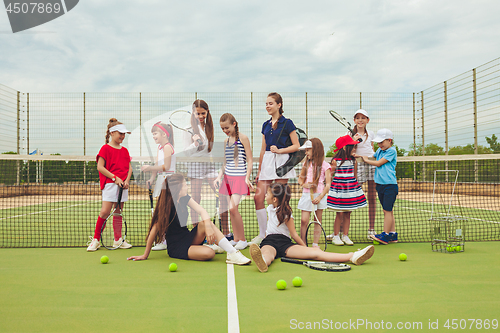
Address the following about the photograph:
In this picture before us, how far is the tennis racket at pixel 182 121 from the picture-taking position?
176 inches

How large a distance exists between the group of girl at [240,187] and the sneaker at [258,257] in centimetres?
15

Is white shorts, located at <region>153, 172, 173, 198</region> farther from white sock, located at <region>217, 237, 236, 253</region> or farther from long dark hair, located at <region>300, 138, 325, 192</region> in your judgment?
long dark hair, located at <region>300, 138, 325, 192</region>

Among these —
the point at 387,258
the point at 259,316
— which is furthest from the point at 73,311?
the point at 387,258

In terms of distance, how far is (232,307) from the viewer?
2367mm

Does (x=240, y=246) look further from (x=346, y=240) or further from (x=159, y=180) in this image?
(x=346, y=240)

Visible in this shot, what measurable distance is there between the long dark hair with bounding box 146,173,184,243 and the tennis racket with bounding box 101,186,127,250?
3.35ft

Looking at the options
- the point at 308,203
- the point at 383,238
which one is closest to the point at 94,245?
the point at 308,203

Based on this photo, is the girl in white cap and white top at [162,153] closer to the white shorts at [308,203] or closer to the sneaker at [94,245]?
the sneaker at [94,245]

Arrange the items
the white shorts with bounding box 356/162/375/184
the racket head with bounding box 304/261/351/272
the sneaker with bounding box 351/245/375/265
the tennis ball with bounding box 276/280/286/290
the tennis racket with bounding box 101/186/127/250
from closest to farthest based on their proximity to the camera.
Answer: the tennis ball with bounding box 276/280/286/290, the racket head with bounding box 304/261/351/272, the sneaker with bounding box 351/245/375/265, the tennis racket with bounding box 101/186/127/250, the white shorts with bounding box 356/162/375/184

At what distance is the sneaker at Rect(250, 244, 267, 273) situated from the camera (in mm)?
3123

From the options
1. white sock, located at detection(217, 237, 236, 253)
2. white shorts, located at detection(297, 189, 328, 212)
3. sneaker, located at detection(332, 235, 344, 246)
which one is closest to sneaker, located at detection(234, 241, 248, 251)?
white sock, located at detection(217, 237, 236, 253)

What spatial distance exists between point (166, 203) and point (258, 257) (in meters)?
1.17

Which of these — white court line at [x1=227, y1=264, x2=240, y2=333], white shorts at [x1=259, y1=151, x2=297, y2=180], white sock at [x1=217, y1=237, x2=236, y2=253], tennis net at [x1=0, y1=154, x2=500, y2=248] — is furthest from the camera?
tennis net at [x1=0, y1=154, x2=500, y2=248]

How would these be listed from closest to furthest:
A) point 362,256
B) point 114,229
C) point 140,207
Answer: point 362,256, point 114,229, point 140,207
